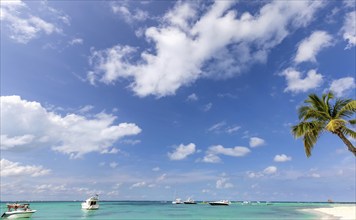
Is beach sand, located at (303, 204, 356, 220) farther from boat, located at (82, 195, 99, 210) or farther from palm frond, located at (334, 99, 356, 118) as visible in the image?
boat, located at (82, 195, 99, 210)

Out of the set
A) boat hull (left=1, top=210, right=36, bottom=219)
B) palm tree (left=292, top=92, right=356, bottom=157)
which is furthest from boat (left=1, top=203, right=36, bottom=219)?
palm tree (left=292, top=92, right=356, bottom=157)

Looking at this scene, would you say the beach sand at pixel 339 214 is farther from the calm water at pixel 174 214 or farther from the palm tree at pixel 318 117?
the palm tree at pixel 318 117

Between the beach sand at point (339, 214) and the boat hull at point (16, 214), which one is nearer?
the beach sand at point (339, 214)

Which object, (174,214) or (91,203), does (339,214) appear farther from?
(91,203)

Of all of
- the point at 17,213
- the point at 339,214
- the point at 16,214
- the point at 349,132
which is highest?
the point at 349,132

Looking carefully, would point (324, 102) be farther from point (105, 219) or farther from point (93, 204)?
point (93, 204)

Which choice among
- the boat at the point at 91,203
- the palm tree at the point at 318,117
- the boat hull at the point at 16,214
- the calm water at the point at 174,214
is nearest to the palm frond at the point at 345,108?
the palm tree at the point at 318,117

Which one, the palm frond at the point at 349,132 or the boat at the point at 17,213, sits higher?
the palm frond at the point at 349,132

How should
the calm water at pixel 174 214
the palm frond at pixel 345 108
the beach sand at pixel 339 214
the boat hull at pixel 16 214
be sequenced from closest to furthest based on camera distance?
the palm frond at pixel 345 108 → the beach sand at pixel 339 214 → the boat hull at pixel 16 214 → the calm water at pixel 174 214

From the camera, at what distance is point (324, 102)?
1719 centimetres

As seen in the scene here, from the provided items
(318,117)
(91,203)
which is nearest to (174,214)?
(91,203)

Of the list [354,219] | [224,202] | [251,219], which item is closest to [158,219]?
[251,219]

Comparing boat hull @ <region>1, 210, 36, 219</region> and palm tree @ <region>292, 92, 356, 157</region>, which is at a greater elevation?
palm tree @ <region>292, 92, 356, 157</region>

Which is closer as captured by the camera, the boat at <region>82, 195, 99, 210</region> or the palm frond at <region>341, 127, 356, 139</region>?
the palm frond at <region>341, 127, 356, 139</region>
